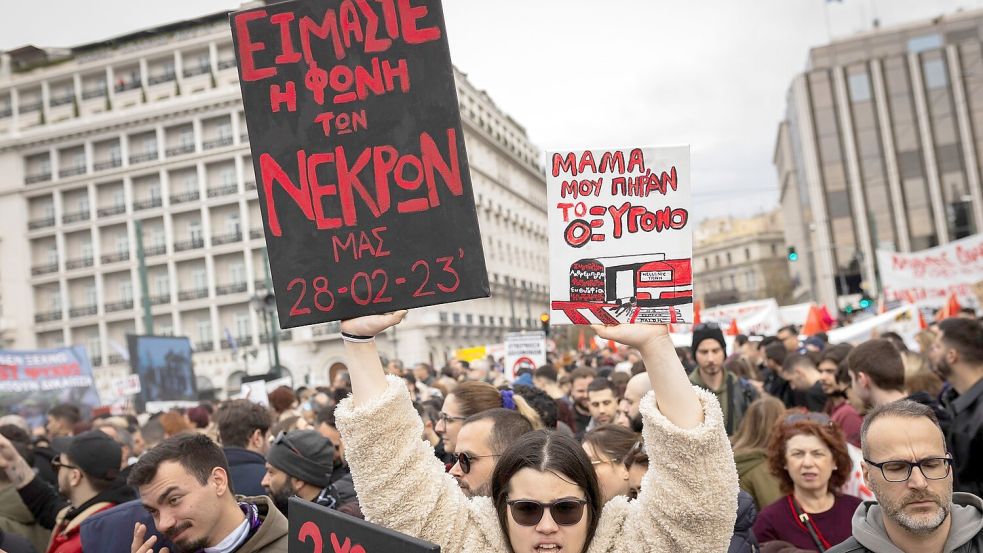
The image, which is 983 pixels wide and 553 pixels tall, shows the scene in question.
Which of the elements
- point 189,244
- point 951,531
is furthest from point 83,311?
point 951,531

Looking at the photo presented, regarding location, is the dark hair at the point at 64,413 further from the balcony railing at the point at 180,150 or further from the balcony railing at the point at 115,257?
the balcony railing at the point at 115,257

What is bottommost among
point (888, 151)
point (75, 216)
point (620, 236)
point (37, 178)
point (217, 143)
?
point (620, 236)

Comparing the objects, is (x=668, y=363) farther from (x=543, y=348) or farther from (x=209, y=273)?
(x=209, y=273)

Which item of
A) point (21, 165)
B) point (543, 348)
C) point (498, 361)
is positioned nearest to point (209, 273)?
point (21, 165)

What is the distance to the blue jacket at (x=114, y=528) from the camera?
13.5 feet

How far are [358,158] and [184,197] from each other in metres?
57.2

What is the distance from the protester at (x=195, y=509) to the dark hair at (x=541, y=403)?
2142mm

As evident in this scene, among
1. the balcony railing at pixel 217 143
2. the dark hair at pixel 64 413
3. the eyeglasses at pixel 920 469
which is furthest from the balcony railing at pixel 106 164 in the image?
the eyeglasses at pixel 920 469

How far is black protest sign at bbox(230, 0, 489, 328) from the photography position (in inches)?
110

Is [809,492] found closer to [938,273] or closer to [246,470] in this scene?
[246,470]

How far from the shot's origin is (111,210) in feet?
191

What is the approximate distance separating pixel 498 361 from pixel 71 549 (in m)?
17.9

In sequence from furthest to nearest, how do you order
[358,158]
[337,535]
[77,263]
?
[77,263] → [358,158] → [337,535]

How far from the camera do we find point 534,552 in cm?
254
